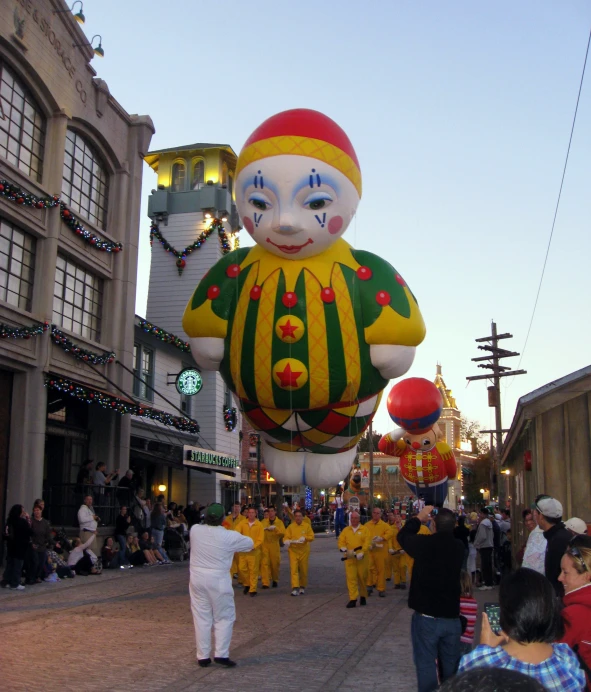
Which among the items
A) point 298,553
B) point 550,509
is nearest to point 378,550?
point 298,553

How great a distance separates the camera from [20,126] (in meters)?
17.8

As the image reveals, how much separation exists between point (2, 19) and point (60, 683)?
1462cm

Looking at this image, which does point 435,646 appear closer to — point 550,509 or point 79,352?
point 550,509

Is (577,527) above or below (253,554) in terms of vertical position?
above

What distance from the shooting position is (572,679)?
278 centimetres

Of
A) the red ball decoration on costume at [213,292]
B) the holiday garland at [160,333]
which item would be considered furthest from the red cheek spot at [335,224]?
the holiday garland at [160,333]

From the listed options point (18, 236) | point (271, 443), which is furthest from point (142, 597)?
point (18, 236)

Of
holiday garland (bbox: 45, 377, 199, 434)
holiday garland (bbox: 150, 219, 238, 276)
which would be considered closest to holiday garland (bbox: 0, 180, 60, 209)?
holiday garland (bbox: 45, 377, 199, 434)

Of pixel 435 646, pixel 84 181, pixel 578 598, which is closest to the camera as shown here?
pixel 578 598

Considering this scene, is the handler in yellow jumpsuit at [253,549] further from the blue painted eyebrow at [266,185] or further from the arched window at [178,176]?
the arched window at [178,176]

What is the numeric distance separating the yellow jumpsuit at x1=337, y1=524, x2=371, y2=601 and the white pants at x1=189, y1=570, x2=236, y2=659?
4844 mm

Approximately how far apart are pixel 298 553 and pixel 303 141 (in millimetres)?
7074

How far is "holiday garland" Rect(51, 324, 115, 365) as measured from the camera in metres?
18.3

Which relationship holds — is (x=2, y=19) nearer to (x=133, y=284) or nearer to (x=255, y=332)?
(x=133, y=284)
